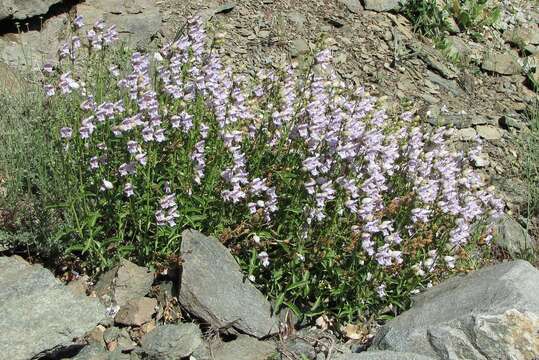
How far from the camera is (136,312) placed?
415 cm

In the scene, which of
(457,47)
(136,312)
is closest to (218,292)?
(136,312)

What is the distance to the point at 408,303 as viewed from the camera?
15.2 ft

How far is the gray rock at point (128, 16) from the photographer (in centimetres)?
667

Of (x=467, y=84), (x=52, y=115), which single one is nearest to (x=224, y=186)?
(x=52, y=115)

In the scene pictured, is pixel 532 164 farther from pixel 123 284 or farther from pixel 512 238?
pixel 123 284

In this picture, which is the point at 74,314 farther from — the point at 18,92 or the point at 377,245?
Result: the point at 18,92

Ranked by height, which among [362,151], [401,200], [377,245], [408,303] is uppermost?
[362,151]

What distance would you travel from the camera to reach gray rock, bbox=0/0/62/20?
6.29m

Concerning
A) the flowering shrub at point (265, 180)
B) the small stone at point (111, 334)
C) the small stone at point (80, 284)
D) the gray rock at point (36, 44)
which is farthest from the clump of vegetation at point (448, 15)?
the small stone at point (111, 334)

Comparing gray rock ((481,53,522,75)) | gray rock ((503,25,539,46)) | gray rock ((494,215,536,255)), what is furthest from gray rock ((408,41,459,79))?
gray rock ((494,215,536,255))

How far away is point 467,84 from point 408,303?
382 centimetres

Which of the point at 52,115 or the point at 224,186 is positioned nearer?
the point at 52,115

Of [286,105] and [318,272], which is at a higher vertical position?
[286,105]

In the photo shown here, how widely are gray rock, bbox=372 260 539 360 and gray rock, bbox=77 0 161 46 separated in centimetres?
389
